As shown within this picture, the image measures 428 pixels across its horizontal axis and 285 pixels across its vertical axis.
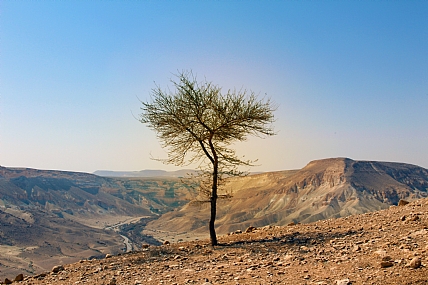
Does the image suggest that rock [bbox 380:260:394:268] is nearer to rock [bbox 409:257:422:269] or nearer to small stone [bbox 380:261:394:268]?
small stone [bbox 380:261:394:268]

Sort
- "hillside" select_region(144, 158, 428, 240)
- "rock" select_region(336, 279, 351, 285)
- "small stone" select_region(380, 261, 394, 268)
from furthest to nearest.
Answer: "hillside" select_region(144, 158, 428, 240)
"small stone" select_region(380, 261, 394, 268)
"rock" select_region(336, 279, 351, 285)

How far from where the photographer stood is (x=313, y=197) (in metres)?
108

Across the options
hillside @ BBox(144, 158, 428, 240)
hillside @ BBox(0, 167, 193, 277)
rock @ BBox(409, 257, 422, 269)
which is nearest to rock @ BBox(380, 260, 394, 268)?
rock @ BBox(409, 257, 422, 269)

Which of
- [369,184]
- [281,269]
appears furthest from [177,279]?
[369,184]

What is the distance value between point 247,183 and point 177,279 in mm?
137612

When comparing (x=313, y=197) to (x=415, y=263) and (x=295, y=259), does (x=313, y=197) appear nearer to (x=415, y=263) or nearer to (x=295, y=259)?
(x=295, y=259)

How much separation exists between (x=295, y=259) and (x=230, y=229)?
87.1m

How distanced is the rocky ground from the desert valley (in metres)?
0.04

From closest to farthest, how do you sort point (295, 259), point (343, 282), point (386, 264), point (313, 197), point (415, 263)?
1. point (343, 282)
2. point (415, 263)
3. point (386, 264)
4. point (295, 259)
5. point (313, 197)

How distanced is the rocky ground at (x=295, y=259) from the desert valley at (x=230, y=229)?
1.4 inches

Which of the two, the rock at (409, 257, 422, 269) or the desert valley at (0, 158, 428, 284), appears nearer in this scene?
the rock at (409, 257, 422, 269)

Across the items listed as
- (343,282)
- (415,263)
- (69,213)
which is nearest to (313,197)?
(69,213)

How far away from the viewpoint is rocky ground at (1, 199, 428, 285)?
6.84m

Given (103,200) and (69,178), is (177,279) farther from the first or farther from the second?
(69,178)
